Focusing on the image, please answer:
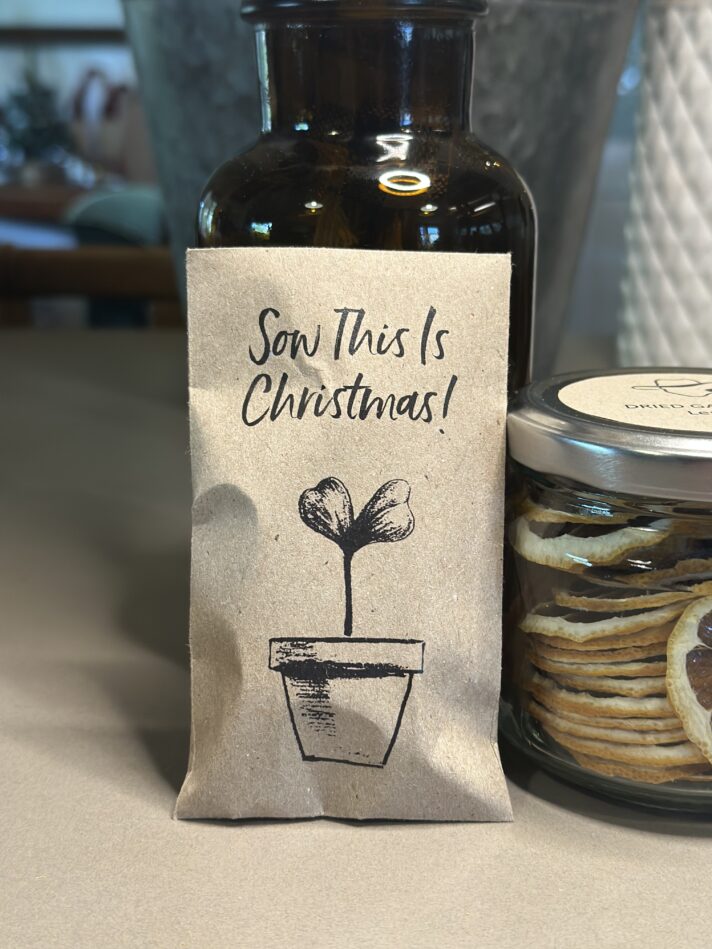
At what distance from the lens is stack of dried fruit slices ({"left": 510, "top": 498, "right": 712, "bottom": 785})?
38 centimetres

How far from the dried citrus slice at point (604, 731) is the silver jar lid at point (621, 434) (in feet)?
0.29

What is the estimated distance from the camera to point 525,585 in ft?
1.43

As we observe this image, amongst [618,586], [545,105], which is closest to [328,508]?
[618,586]

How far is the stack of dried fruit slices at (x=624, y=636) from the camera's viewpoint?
1.26ft

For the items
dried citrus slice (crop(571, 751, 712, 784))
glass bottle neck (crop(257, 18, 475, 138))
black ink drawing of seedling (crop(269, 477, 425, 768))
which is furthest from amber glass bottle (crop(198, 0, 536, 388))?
dried citrus slice (crop(571, 751, 712, 784))

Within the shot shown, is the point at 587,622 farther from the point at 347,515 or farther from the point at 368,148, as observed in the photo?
the point at 368,148

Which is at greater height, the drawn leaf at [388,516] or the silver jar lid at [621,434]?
the silver jar lid at [621,434]

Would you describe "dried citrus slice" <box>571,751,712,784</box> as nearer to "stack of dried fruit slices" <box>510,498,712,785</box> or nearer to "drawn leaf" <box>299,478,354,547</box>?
"stack of dried fruit slices" <box>510,498,712,785</box>

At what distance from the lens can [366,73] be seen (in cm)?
44

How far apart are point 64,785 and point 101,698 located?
0.08m

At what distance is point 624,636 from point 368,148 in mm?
219

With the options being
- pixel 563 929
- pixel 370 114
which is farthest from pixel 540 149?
pixel 563 929

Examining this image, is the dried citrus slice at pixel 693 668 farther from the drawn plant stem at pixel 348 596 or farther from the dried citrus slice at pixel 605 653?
the drawn plant stem at pixel 348 596

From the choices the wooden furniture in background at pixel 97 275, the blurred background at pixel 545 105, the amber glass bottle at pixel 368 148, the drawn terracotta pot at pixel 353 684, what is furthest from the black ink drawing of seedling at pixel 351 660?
the wooden furniture in background at pixel 97 275
